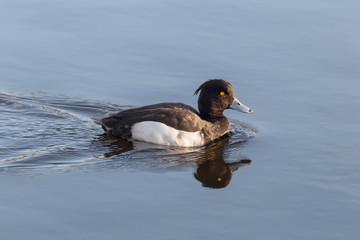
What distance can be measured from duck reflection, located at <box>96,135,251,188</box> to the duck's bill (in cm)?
61

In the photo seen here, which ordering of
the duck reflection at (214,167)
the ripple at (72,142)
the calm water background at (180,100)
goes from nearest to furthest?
the calm water background at (180,100) < the duck reflection at (214,167) < the ripple at (72,142)

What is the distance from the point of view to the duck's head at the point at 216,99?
10469mm

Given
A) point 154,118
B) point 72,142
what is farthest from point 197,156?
point 72,142

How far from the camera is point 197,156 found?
31.3 ft

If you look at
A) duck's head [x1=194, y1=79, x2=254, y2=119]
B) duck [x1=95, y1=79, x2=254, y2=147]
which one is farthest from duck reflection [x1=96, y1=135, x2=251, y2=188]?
duck's head [x1=194, y1=79, x2=254, y2=119]

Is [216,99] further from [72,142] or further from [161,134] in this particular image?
[72,142]

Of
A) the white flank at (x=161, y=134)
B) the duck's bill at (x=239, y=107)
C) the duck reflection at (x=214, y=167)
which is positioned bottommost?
the duck reflection at (x=214, y=167)

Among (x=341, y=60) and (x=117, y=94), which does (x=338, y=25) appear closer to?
(x=341, y=60)

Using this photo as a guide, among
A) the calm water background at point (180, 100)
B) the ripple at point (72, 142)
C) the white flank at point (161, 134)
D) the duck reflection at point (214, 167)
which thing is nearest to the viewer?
the calm water background at point (180, 100)

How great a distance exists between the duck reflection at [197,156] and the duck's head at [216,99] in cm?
58

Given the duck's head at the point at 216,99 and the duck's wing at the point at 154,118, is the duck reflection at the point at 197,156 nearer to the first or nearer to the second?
the duck's wing at the point at 154,118

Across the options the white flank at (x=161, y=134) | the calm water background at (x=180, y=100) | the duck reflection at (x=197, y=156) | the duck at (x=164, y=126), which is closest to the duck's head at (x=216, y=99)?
the duck at (x=164, y=126)

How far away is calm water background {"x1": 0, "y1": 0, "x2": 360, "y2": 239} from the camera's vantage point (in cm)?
738

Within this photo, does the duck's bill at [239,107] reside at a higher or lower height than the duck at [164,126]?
higher
